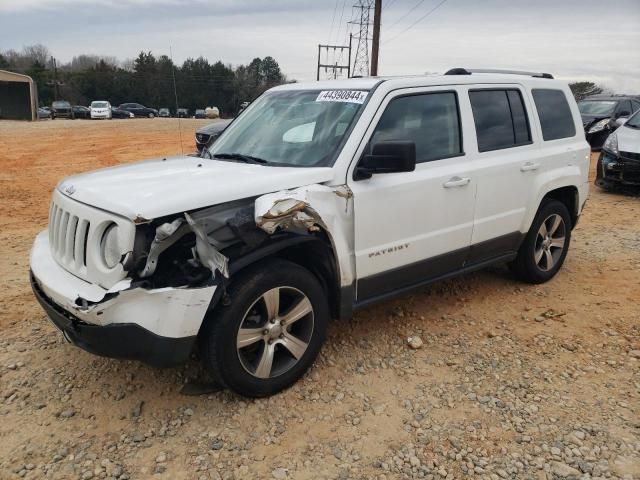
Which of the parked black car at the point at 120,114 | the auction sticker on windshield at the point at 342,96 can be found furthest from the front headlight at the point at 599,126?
the parked black car at the point at 120,114

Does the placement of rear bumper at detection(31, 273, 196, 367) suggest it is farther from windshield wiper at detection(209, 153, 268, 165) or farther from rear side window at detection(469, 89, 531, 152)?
rear side window at detection(469, 89, 531, 152)

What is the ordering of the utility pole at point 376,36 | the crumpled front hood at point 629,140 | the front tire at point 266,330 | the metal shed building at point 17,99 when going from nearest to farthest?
the front tire at point 266,330 → the crumpled front hood at point 629,140 → the utility pole at point 376,36 → the metal shed building at point 17,99

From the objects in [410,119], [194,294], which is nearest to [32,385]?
[194,294]

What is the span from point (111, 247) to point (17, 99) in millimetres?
43574

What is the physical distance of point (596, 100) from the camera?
15.7m

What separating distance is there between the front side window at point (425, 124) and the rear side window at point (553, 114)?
3.97ft

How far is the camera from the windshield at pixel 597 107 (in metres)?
14.8

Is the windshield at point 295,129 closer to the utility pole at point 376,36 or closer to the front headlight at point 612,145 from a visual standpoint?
the front headlight at point 612,145

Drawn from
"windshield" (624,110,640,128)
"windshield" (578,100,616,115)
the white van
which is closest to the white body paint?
"windshield" (624,110,640,128)

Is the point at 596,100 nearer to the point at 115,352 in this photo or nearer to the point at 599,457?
the point at 599,457

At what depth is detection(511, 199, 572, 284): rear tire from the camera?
4922 mm

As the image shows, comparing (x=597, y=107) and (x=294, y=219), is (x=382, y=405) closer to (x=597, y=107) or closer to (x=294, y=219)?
(x=294, y=219)

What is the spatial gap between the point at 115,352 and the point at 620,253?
19.0 ft

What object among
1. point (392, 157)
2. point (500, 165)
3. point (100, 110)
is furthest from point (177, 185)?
point (100, 110)
